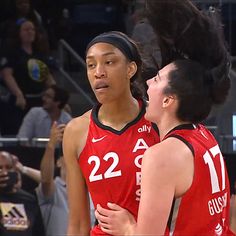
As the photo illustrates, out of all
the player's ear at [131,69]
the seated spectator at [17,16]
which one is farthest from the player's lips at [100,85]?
the seated spectator at [17,16]

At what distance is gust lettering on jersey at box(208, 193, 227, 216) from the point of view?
2660 millimetres

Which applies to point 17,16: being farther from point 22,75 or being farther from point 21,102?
point 21,102

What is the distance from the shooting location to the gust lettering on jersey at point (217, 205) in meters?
2.66

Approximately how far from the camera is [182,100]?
2664 millimetres

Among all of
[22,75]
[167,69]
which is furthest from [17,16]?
[167,69]

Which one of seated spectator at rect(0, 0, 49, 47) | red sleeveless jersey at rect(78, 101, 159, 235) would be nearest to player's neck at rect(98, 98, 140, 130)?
red sleeveless jersey at rect(78, 101, 159, 235)

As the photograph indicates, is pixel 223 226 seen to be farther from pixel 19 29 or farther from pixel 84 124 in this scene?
pixel 19 29

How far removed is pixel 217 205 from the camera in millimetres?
2688

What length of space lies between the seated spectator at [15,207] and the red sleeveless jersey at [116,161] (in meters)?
2.23

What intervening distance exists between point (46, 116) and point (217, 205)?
4.08m

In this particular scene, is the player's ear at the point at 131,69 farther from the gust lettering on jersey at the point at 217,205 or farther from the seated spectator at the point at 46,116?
the seated spectator at the point at 46,116

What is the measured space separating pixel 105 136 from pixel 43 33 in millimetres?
4598

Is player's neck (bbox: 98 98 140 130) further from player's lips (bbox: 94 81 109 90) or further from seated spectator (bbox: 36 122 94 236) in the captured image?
seated spectator (bbox: 36 122 94 236)

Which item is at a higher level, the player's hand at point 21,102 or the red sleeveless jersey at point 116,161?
the red sleeveless jersey at point 116,161
